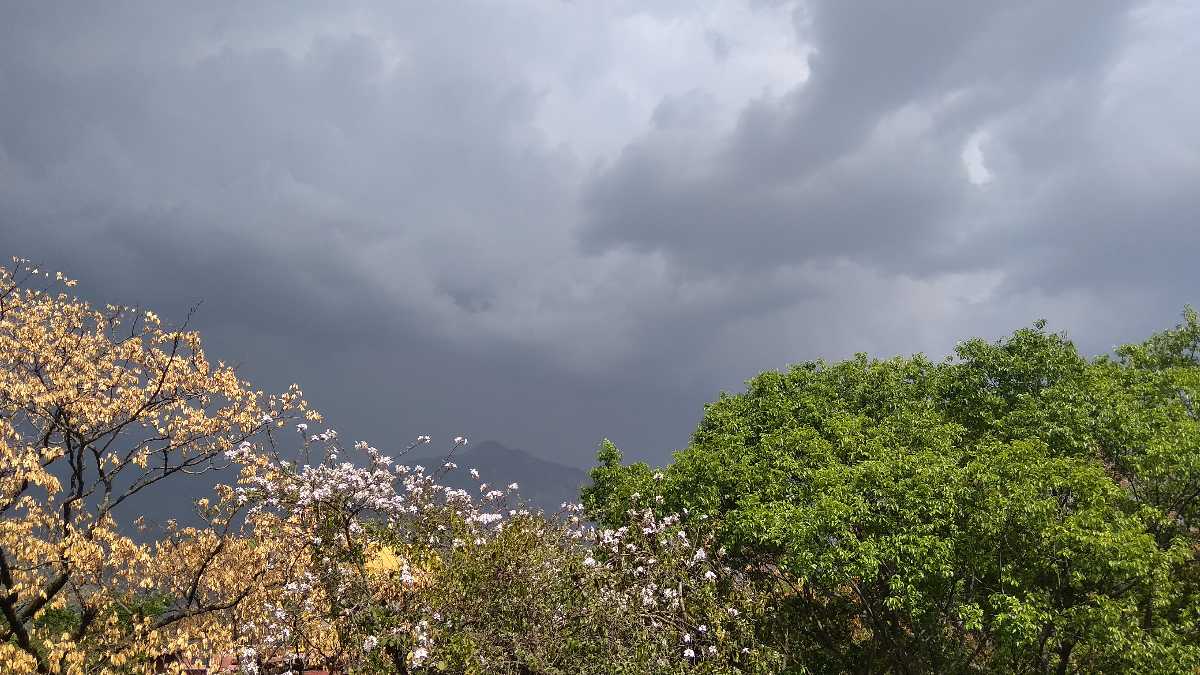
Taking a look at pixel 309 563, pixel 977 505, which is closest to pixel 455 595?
pixel 309 563

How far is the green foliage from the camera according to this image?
17.6m

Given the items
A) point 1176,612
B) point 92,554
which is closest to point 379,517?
point 92,554

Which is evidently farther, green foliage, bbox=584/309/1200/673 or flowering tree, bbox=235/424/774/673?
green foliage, bbox=584/309/1200/673

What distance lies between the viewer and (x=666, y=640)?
49.6 feet

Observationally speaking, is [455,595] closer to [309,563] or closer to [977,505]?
[309,563]

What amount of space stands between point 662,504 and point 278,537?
1223 centimetres

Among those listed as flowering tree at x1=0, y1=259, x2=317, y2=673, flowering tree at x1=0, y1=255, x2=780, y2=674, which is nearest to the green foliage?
flowering tree at x1=0, y1=255, x2=780, y2=674

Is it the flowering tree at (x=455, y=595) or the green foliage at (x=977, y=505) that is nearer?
the flowering tree at (x=455, y=595)

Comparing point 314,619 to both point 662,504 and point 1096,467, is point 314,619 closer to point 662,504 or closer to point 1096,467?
point 662,504

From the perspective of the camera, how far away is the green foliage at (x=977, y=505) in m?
17.6

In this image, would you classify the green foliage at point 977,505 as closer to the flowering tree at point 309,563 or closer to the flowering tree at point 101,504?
the flowering tree at point 309,563

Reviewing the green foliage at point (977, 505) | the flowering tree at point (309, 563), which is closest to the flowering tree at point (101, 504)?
the flowering tree at point (309, 563)

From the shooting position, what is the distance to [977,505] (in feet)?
60.6

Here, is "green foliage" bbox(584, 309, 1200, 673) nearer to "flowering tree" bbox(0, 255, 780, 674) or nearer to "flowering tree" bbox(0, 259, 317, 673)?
"flowering tree" bbox(0, 255, 780, 674)
